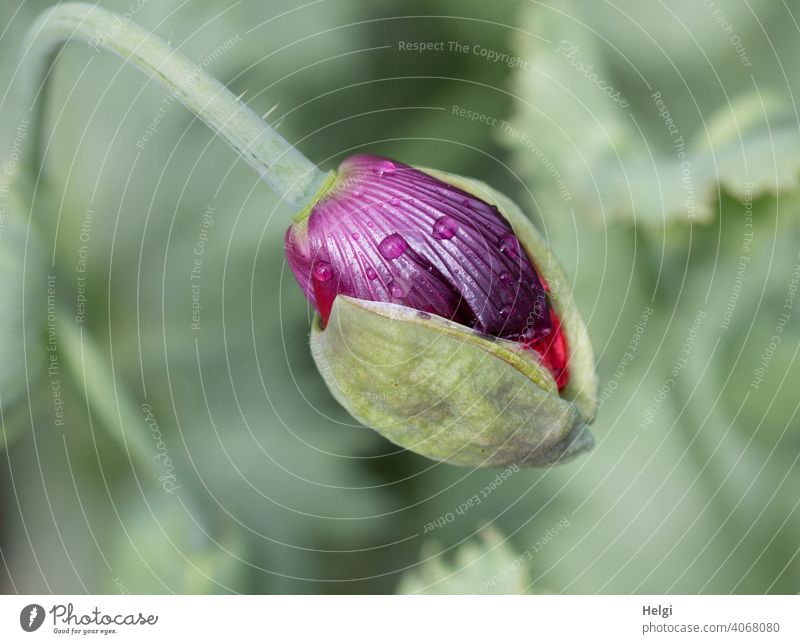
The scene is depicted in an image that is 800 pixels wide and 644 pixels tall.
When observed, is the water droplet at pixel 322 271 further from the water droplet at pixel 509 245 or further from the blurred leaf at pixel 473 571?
the blurred leaf at pixel 473 571

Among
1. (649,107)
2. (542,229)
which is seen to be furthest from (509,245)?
(649,107)

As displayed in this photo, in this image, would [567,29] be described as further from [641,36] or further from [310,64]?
[310,64]
